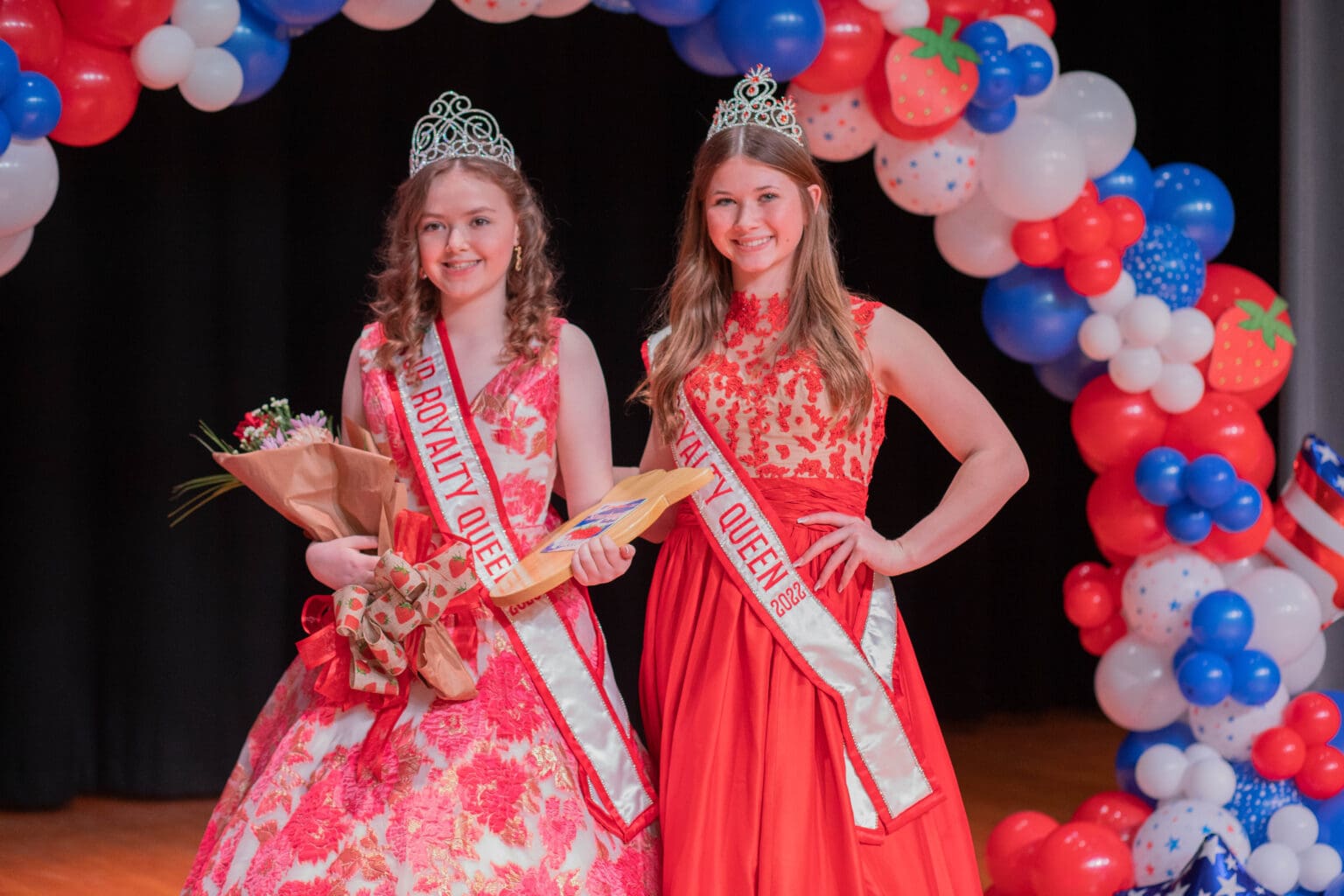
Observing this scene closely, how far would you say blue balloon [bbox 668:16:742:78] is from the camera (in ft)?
9.43

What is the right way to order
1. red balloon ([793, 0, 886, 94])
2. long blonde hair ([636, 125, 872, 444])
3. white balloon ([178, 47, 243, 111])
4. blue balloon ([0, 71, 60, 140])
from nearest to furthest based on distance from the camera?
long blonde hair ([636, 125, 872, 444]) < blue balloon ([0, 71, 60, 140]) < white balloon ([178, 47, 243, 111]) < red balloon ([793, 0, 886, 94])

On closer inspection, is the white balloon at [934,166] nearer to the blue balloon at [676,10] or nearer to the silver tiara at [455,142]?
the blue balloon at [676,10]

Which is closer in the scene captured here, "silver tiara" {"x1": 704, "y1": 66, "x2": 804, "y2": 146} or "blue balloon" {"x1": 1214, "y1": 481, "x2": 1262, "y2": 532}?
"silver tiara" {"x1": 704, "y1": 66, "x2": 804, "y2": 146}

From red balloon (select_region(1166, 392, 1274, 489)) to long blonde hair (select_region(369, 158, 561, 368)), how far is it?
5.05 feet

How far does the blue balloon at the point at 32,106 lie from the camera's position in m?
2.47

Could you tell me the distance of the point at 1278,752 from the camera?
9.66 feet

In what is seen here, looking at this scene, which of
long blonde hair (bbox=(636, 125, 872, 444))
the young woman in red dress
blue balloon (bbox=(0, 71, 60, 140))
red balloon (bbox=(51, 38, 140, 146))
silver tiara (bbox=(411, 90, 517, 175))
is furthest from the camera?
red balloon (bbox=(51, 38, 140, 146))

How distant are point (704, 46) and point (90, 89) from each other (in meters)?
1.15

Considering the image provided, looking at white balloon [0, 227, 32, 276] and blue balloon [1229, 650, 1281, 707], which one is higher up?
white balloon [0, 227, 32, 276]

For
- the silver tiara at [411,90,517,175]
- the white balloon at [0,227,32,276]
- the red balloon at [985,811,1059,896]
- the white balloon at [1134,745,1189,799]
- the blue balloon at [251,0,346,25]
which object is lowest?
the red balloon at [985,811,1059,896]

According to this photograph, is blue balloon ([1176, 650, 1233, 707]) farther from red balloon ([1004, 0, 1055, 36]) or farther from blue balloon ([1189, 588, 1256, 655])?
red balloon ([1004, 0, 1055, 36])

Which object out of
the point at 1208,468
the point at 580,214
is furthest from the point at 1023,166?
the point at 580,214

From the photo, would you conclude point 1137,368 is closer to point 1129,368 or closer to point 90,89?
point 1129,368

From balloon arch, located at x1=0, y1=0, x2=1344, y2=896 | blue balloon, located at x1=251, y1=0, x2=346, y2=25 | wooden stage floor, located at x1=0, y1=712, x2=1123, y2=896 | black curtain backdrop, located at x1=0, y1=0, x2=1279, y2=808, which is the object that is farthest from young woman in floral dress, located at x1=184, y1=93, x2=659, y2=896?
black curtain backdrop, located at x1=0, y1=0, x2=1279, y2=808
